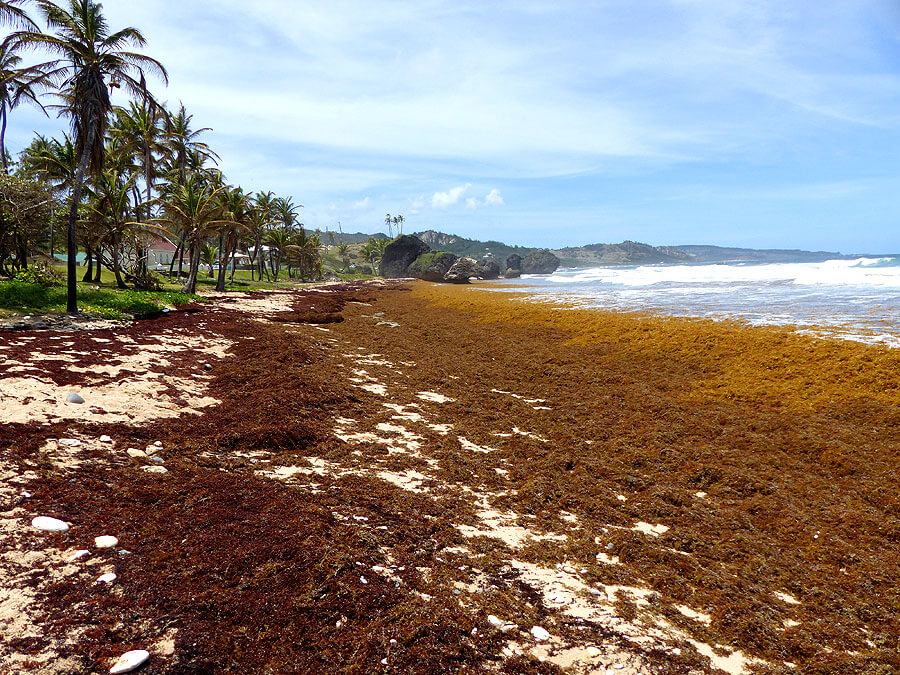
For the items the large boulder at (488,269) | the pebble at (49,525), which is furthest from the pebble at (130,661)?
the large boulder at (488,269)

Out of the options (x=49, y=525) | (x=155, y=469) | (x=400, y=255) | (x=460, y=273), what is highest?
(x=400, y=255)

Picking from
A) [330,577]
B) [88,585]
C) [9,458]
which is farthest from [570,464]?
[9,458]

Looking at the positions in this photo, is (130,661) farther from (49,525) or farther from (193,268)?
(193,268)

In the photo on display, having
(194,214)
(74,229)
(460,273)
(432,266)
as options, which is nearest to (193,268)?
(194,214)

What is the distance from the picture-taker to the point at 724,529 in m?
5.39

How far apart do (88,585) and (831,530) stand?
7.88 meters

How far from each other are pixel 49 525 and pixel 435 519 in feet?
11.8

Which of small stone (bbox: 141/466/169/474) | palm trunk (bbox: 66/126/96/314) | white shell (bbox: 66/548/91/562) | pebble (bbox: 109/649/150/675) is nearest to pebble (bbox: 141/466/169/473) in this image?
small stone (bbox: 141/466/169/474)

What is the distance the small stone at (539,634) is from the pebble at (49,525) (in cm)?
405

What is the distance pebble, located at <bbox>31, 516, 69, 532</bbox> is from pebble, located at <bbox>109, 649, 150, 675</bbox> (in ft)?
5.95

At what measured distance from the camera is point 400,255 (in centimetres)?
13150

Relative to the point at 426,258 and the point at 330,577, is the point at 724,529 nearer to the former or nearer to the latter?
the point at 330,577

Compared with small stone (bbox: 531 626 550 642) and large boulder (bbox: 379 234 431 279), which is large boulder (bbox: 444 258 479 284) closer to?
large boulder (bbox: 379 234 431 279)

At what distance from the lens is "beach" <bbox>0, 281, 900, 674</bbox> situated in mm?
3027
